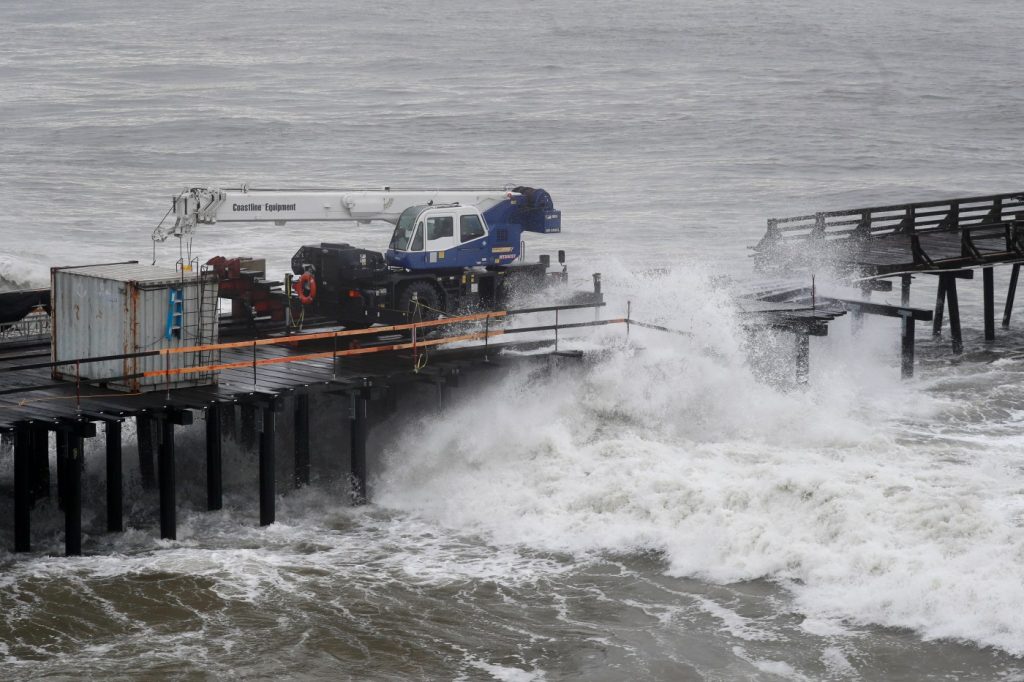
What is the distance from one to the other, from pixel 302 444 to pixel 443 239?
21.2 feet

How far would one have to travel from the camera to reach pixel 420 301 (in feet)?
94.8

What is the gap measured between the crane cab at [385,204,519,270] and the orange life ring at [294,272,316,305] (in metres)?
1.70

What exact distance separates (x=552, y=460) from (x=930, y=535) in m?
6.97

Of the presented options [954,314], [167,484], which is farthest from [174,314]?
[954,314]

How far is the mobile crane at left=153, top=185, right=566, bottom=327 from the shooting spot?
28.1 metres

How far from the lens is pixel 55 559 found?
21.3 metres

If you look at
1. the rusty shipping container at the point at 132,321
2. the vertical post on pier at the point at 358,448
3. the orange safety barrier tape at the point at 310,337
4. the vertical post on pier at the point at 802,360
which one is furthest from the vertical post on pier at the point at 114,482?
the vertical post on pier at the point at 802,360

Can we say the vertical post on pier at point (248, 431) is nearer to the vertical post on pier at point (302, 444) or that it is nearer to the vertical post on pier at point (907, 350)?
the vertical post on pier at point (302, 444)

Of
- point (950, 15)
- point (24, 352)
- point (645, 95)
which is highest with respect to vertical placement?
point (950, 15)

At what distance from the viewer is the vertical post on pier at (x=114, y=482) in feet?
71.6

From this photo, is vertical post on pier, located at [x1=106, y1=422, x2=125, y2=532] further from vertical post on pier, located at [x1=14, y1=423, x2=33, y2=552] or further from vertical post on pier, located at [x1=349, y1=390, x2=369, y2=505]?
vertical post on pier, located at [x1=349, y1=390, x2=369, y2=505]

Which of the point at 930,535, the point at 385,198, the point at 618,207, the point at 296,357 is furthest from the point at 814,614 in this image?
the point at 618,207

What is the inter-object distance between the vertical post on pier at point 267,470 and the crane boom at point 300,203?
527 centimetres

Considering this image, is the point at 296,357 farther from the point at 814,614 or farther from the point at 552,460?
the point at 814,614
